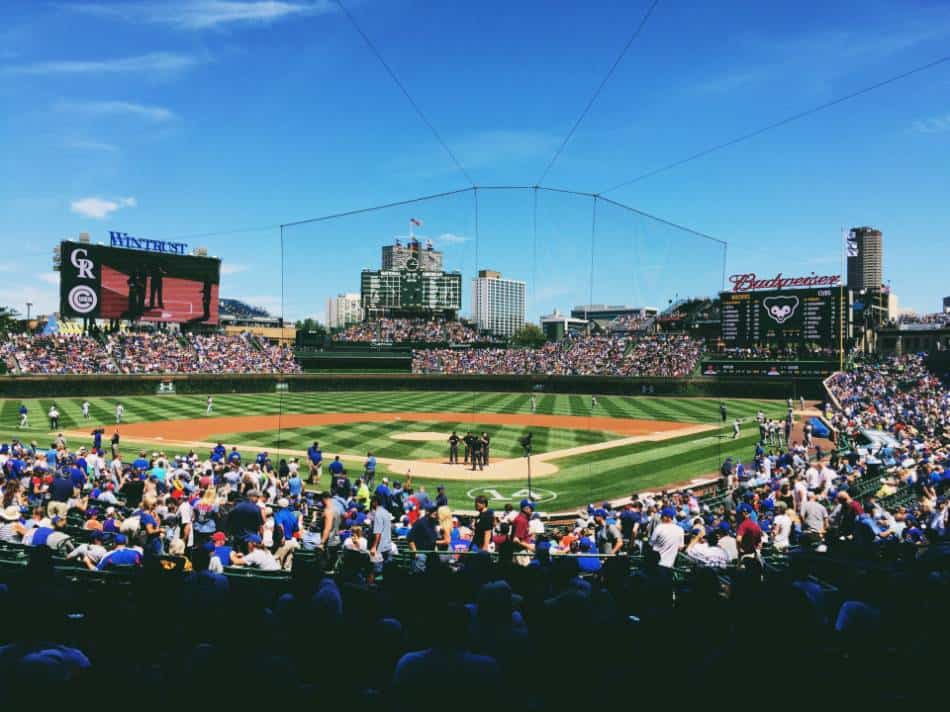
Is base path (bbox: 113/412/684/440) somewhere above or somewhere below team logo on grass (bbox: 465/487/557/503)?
above

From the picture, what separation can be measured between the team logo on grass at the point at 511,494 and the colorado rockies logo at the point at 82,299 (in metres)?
50.6

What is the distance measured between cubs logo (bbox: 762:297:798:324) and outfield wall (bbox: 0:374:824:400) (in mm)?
5004

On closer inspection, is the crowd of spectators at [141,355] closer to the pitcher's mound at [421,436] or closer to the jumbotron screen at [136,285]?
the jumbotron screen at [136,285]

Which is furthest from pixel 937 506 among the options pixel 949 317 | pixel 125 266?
pixel 949 317

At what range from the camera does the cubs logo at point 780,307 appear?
164 feet

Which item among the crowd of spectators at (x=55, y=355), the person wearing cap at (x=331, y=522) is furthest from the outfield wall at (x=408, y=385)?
the person wearing cap at (x=331, y=522)

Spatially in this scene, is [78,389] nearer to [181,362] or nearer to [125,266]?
[181,362]

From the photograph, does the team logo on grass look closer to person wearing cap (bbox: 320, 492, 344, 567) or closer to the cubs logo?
person wearing cap (bbox: 320, 492, 344, 567)

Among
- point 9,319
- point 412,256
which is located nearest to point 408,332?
point 412,256

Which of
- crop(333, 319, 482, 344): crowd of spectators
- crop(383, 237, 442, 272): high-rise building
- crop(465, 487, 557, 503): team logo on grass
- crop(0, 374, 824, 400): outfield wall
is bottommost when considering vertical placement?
crop(465, 487, 557, 503): team logo on grass

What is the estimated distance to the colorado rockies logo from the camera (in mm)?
55344

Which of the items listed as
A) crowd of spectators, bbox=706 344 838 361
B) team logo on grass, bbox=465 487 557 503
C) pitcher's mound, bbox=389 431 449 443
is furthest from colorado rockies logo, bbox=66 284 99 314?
crowd of spectators, bbox=706 344 838 361

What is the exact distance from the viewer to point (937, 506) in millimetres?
11203

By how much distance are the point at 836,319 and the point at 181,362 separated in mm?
54076
